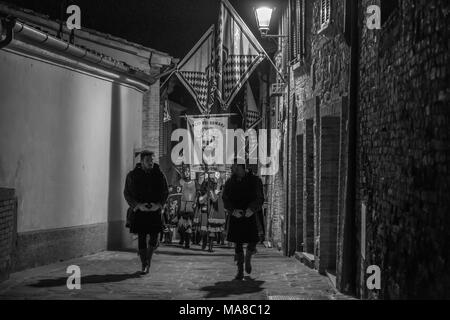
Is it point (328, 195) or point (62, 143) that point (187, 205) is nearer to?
point (62, 143)

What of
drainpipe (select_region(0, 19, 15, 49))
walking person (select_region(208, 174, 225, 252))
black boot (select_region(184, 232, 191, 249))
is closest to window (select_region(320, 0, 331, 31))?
drainpipe (select_region(0, 19, 15, 49))

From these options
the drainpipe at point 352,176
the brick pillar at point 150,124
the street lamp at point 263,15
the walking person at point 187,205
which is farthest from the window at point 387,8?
the brick pillar at point 150,124

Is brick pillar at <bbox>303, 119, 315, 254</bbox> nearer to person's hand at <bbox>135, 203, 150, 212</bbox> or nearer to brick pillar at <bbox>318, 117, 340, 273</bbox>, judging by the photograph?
brick pillar at <bbox>318, 117, 340, 273</bbox>

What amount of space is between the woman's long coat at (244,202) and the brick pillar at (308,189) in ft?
9.66

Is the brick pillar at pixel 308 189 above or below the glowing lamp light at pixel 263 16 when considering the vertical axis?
below

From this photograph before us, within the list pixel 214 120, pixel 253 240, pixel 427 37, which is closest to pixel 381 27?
pixel 427 37

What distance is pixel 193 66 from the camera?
2088cm

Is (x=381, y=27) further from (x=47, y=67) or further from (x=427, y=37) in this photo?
(x=47, y=67)

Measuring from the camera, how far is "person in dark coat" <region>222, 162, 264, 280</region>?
501 inches

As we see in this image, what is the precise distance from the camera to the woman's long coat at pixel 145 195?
1284 centimetres

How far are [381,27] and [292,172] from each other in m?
8.96

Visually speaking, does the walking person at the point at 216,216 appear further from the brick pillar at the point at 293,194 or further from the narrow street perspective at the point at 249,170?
the brick pillar at the point at 293,194

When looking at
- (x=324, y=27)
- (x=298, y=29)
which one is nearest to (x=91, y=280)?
(x=324, y=27)

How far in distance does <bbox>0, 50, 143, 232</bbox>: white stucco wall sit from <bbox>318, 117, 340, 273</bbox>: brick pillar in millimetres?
4798
